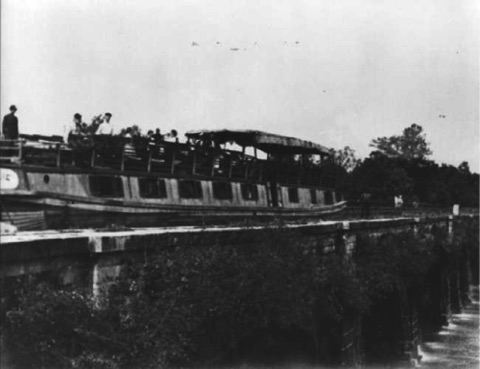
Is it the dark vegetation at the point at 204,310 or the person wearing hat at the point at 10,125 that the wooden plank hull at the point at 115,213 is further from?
the dark vegetation at the point at 204,310

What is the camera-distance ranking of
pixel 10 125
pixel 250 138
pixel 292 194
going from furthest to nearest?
pixel 292 194, pixel 250 138, pixel 10 125

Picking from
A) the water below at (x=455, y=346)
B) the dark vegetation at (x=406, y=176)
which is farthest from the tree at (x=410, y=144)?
the water below at (x=455, y=346)

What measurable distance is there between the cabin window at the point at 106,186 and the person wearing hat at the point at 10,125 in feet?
14.4

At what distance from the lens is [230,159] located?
2570 centimetres

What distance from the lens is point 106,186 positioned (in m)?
20.2

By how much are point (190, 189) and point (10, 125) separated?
29.7 ft

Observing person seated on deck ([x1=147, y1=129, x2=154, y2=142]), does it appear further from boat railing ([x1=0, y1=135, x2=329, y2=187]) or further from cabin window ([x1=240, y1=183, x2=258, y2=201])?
cabin window ([x1=240, y1=183, x2=258, y2=201])

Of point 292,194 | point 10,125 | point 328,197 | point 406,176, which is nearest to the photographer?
Result: point 10,125

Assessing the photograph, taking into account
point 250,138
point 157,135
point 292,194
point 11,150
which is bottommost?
point 292,194

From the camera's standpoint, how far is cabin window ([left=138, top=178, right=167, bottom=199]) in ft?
69.9

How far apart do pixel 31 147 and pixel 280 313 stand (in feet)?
31.1

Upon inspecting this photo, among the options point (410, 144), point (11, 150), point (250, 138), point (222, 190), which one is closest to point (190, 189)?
point (222, 190)

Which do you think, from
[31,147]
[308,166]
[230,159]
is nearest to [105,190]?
[31,147]

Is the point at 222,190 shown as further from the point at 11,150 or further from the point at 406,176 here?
the point at 406,176
